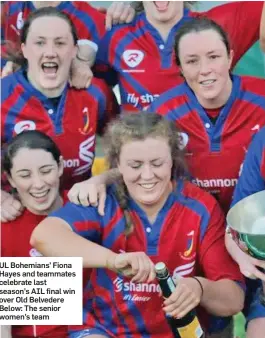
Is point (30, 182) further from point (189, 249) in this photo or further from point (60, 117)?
point (189, 249)

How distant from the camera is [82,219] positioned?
57.9 inches

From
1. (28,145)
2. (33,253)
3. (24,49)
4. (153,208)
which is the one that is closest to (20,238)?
(33,253)

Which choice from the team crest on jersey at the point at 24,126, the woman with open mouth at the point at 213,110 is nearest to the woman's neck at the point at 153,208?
the woman with open mouth at the point at 213,110

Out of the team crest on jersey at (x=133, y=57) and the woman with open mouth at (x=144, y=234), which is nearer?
the woman with open mouth at (x=144, y=234)

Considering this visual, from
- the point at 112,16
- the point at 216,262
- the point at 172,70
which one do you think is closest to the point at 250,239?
the point at 216,262

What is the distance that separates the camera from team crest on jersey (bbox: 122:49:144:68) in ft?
5.60

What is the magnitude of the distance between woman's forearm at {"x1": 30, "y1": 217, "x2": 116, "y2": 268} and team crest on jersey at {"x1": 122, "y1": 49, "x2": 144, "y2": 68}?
429mm

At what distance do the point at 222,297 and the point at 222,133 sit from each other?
343 mm

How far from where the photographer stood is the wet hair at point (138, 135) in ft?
4.88

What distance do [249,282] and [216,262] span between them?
4.8 inches

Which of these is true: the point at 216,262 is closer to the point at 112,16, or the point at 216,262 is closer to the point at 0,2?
the point at 112,16

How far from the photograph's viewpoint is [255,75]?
1.71 meters

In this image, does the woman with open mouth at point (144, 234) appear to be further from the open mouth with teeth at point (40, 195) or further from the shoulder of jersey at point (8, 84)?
the shoulder of jersey at point (8, 84)

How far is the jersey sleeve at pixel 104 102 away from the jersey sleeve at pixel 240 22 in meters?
0.27
